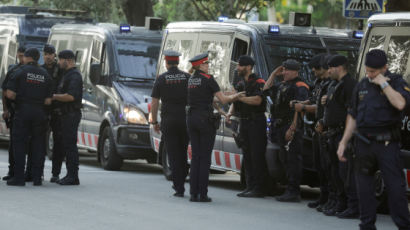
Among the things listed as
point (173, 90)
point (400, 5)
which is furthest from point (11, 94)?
point (400, 5)

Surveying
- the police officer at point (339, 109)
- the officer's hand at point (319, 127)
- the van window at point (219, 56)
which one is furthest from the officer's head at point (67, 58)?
the police officer at point (339, 109)

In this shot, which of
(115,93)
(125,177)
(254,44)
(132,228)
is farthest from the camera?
(115,93)

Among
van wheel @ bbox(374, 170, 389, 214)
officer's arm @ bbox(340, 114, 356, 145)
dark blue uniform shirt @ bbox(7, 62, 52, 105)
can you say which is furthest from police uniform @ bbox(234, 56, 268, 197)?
officer's arm @ bbox(340, 114, 356, 145)

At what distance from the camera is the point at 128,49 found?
17.1 meters

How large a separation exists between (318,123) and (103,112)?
6.41m

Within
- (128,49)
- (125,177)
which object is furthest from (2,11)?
(125,177)

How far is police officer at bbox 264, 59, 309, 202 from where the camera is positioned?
475 inches

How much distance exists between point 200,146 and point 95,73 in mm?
4937

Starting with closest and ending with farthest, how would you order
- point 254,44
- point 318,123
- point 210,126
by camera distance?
point 318,123, point 210,126, point 254,44

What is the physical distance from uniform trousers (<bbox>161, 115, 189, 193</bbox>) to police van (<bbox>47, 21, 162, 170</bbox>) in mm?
3439

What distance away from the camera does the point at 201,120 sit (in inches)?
476

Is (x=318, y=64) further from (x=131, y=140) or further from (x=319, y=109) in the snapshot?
(x=131, y=140)

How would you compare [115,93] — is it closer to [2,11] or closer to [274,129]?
[274,129]

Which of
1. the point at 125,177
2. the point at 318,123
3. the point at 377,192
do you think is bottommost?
the point at 125,177
